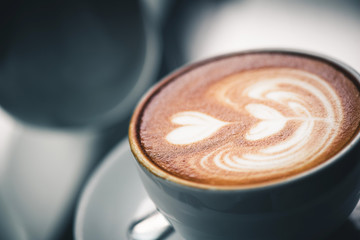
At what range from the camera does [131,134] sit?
0.72 metres

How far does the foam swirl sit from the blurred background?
0.40 m

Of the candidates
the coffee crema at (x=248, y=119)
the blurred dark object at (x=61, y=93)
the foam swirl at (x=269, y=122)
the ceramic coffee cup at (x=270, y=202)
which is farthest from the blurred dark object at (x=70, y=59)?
the ceramic coffee cup at (x=270, y=202)

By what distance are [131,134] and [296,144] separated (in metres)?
0.30

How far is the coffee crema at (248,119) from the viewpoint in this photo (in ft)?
1.94

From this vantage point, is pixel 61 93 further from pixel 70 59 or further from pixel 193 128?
pixel 193 128

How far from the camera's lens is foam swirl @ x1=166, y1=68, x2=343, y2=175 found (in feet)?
1.97

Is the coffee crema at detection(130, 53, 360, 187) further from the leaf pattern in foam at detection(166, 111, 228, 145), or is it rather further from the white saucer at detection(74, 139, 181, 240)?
the white saucer at detection(74, 139, 181, 240)

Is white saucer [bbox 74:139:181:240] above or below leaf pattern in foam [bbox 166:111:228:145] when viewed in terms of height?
below

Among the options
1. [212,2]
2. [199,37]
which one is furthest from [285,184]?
[212,2]

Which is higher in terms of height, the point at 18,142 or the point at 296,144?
the point at 296,144

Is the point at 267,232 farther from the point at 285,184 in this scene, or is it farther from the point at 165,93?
the point at 165,93

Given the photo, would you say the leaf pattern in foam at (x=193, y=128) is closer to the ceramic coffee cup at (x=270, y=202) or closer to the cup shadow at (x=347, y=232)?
the ceramic coffee cup at (x=270, y=202)

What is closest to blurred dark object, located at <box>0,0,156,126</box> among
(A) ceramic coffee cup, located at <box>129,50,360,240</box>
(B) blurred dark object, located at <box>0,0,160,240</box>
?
(B) blurred dark object, located at <box>0,0,160,240</box>

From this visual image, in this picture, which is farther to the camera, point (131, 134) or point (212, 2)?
point (212, 2)
